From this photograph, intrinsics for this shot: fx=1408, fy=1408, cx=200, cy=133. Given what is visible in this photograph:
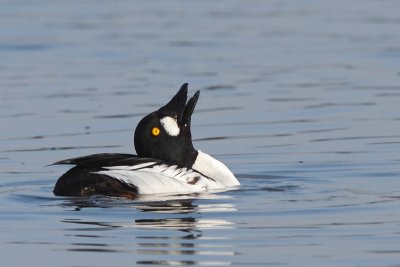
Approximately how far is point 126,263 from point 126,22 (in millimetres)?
18130

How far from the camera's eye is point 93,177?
461 inches

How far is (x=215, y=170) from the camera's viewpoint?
12805 mm

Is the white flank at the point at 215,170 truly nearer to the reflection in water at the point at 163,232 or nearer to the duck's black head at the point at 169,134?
the duck's black head at the point at 169,134

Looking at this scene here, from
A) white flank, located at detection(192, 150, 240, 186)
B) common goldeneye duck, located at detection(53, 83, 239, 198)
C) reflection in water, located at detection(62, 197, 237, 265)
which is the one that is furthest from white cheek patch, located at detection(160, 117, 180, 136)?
reflection in water, located at detection(62, 197, 237, 265)

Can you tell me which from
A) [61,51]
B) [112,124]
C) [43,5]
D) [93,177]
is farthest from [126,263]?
[43,5]

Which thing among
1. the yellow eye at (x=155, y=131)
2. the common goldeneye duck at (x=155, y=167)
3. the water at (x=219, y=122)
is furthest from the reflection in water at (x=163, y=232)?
the yellow eye at (x=155, y=131)

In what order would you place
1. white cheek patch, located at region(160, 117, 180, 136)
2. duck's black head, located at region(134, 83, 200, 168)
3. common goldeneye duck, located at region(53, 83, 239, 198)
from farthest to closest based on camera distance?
white cheek patch, located at region(160, 117, 180, 136), duck's black head, located at region(134, 83, 200, 168), common goldeneye duck, located at region(53, 83, 239, 198)

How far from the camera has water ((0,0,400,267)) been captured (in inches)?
392

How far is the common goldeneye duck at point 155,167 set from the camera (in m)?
Answer: 11.7

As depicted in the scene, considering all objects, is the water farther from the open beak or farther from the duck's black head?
the open beak

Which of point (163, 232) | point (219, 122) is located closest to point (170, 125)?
point (163, 232)

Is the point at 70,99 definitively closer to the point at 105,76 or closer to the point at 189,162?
the point at 105,76

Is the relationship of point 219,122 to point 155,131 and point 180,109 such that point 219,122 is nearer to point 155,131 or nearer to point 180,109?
point 180,109

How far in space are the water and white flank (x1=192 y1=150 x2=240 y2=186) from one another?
24cm
